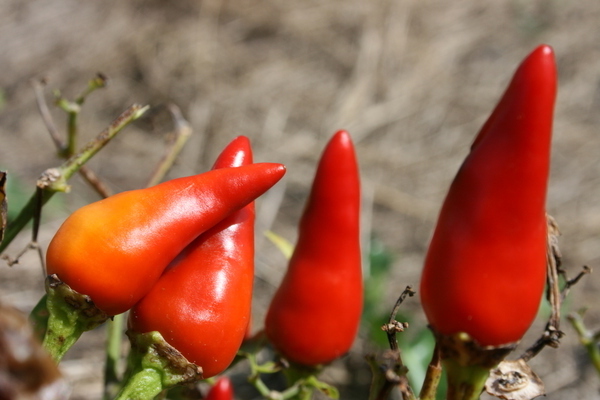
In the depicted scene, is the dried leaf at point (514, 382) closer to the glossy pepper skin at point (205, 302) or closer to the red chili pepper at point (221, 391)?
the glossy pepper skin at point (205, 302)

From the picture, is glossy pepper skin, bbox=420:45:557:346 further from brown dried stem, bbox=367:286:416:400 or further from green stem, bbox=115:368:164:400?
green stem, bbox=115:368:164:400

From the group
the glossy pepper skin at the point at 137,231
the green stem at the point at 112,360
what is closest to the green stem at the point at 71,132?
the green stem at the point at 112,360

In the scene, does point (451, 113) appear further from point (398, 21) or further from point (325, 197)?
point (325, 197)

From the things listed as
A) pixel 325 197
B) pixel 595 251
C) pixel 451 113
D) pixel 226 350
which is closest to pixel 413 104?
pixel 451 113

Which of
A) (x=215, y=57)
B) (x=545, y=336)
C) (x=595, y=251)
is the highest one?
(x=545, y=336)

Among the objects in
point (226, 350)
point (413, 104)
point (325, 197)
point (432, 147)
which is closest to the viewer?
point (226, 350)

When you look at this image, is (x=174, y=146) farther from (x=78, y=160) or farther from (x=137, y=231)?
(x=137, y=231)
